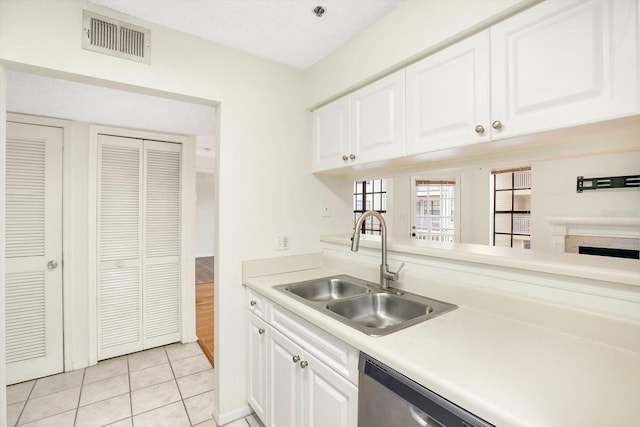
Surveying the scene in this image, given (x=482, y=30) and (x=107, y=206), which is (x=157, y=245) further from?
(x=482, y=30)

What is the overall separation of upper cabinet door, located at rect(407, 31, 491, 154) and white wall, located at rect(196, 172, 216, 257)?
6.85 meters

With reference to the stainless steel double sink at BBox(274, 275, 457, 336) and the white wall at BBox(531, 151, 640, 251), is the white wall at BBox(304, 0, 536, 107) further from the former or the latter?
the white wall at BBox(531, 151, 640, 251)

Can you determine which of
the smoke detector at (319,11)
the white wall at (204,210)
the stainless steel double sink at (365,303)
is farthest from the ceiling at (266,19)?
the white wall at (204,210)

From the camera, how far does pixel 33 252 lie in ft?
7.53

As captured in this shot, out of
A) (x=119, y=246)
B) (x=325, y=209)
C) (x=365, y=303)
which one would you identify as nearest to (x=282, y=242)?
(x=325, y=209)

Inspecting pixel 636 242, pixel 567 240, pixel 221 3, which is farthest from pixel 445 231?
pixel 221 3

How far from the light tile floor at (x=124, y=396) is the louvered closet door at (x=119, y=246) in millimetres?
229

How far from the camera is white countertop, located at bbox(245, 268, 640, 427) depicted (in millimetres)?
629

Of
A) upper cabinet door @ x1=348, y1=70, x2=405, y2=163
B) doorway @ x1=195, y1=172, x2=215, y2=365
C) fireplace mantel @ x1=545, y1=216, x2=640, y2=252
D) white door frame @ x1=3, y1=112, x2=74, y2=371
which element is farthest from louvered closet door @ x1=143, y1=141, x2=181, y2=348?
fireplace mantel @ x1=545, y1=216, x2=640, y2=252

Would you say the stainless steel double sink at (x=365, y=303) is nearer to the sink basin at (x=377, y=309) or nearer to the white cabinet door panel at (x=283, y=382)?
the sink basin at (x=377, y=309)

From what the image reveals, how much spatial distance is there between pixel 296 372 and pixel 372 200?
475 centimetres

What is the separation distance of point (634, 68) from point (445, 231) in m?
4.37

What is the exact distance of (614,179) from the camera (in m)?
2.85

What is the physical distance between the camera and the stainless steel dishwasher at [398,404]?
0.72 meters
